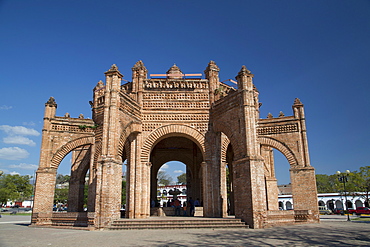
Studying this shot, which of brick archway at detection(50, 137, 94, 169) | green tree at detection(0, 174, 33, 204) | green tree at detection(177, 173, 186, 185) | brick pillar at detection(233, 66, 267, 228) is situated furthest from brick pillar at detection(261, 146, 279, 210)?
green tree at detection(177, 173, 186, 185)

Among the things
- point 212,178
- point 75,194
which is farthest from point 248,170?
point 75,194

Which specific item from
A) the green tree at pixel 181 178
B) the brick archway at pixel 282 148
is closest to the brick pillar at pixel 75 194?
the brick archway at pixel 282 148

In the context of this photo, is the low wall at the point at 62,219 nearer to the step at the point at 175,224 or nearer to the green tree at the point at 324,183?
the step at the point at 175,224

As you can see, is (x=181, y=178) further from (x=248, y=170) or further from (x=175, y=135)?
(x=248, y=170)

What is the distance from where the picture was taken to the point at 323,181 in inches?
2149

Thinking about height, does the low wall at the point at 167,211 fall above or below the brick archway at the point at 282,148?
below

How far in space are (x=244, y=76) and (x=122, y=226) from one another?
861 cm

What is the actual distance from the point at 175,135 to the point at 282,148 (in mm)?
6306

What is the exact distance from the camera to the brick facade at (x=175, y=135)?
12672mm

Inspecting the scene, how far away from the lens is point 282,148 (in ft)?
56.1

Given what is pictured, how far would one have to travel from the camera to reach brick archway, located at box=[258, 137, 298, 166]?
55.3 feet

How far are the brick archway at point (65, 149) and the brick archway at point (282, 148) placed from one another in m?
9.98

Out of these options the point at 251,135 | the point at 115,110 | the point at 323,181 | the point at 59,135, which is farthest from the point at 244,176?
the point at 323,181

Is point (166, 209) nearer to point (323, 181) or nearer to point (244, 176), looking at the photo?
point (244, 176)
